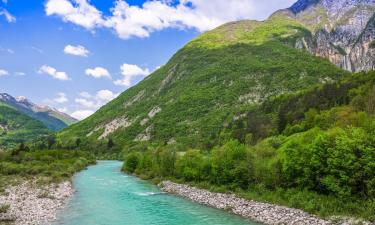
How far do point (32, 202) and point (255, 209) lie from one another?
1057 inches

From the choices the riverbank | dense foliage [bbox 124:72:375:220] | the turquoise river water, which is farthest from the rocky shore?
dense foliage [bbox 124:72:375:220]

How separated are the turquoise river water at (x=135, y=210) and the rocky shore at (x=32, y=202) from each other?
1.38 meters

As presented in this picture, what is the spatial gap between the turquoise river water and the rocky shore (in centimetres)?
138

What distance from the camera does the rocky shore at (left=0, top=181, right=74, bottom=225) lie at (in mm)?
36656

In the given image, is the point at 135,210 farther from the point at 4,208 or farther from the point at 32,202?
the point at 4,208

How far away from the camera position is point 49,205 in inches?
1818

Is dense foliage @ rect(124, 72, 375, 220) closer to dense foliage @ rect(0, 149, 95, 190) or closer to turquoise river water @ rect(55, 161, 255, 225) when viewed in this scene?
turquoise river water @ rect(55, 161, 255, 225)

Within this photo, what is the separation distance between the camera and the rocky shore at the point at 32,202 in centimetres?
3666

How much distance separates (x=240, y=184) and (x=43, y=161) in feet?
227

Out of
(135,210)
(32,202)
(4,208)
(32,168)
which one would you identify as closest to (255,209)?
(135,210)

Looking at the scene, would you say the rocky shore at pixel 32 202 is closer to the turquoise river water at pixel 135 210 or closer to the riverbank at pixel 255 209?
the turquoise river water at pixel 135 210

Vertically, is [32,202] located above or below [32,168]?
below

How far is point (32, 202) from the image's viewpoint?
4691 cm

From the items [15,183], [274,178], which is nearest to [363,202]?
[274,178]
